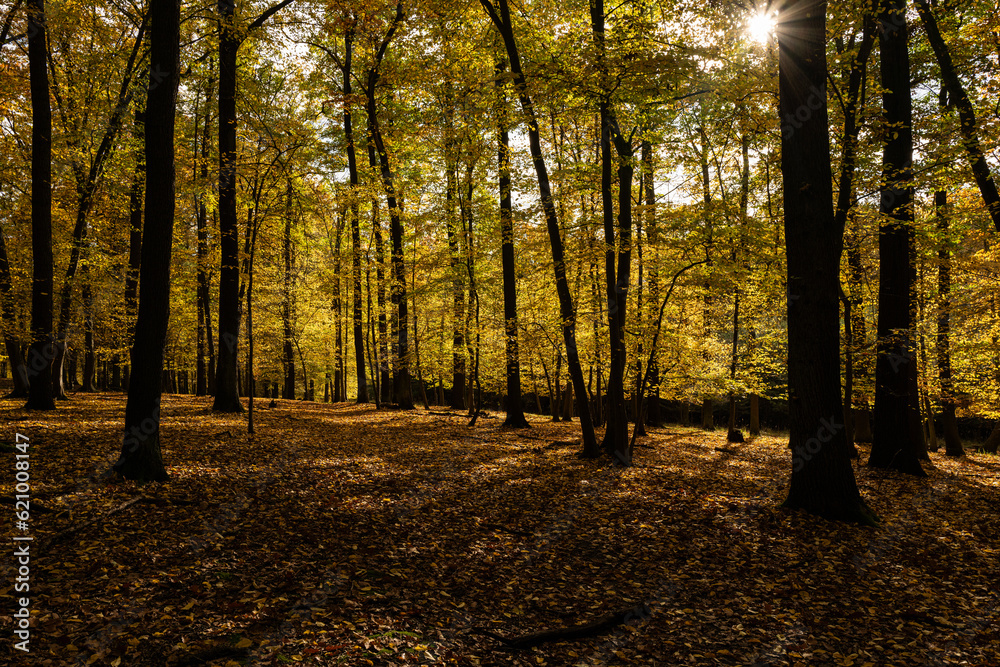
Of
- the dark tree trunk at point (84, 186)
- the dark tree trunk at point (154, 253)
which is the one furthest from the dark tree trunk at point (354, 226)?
the dark tree trunk at point (154, 253)

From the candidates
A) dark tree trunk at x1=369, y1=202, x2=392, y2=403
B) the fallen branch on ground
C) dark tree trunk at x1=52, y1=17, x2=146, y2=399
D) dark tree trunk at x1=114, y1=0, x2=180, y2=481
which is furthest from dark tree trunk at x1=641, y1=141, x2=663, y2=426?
dark tree trunk at x1=52, y1=17, x2=146, y2=399

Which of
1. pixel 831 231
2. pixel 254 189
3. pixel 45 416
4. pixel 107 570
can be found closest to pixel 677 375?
pixel 831 231

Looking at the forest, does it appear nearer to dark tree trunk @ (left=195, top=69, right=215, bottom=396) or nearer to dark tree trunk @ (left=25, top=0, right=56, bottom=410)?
dark tree trunk @ (left=25, top=0, right=56, bottom=410)

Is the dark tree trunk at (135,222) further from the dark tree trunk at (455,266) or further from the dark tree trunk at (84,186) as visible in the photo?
the dark tree trunk at (455,266)

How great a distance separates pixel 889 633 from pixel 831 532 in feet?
7.34

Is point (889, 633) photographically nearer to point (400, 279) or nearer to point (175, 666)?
point (175, 666)

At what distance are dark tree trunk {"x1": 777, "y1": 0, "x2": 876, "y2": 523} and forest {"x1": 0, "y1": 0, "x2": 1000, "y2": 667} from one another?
0.14 feet

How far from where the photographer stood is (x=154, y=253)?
21.0 ft

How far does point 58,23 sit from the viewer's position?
1311 centimetres

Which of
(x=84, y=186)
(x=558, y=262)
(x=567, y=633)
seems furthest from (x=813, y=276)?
(x=84, y=186)

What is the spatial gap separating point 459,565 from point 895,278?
10.4 meters

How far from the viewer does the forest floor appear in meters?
3.76

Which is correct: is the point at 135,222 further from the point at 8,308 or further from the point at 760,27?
the point at 760,27

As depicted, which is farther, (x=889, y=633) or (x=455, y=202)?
(x=455, y=202)
